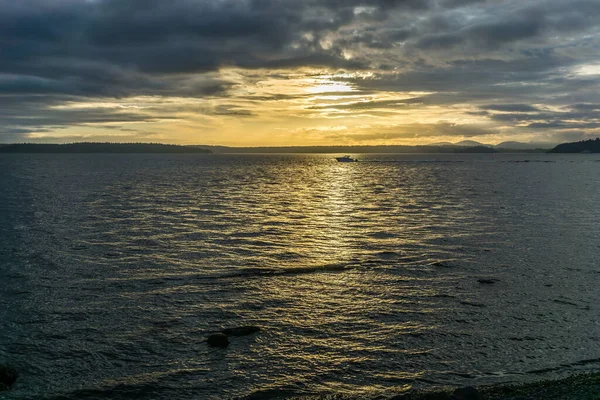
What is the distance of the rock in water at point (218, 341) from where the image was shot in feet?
67.9

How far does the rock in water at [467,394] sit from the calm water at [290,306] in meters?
2.15

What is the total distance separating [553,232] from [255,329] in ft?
125

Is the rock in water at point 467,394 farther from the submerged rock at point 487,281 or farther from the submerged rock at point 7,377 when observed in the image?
the submerged rock at point 487,281

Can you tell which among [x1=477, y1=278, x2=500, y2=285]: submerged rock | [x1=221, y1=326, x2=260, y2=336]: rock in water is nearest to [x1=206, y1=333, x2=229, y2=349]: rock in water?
[x1=221, y1=326, x2=260, y2=336]: rock in water

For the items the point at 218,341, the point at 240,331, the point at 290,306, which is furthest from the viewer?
the point at 290,306

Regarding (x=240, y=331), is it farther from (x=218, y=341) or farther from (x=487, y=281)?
(x=487, y=281)

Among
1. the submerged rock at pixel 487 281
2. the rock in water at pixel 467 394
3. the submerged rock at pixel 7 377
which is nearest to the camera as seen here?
the rock in water at pixel 467 394

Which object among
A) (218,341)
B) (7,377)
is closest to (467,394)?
(218,341)

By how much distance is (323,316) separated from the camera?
2439cm

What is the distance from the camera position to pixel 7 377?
17.6 metres

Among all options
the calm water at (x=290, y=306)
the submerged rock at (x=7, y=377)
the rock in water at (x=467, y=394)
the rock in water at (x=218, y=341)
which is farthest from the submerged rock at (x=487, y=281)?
the submerged rock at (x=7, y=377)

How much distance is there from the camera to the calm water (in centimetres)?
1841

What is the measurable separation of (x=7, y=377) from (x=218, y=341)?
782 cm

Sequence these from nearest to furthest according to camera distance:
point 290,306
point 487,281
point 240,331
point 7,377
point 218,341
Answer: point 7,377 < point 218,341 < point 240,331 < point 290,306 < point 487,281
